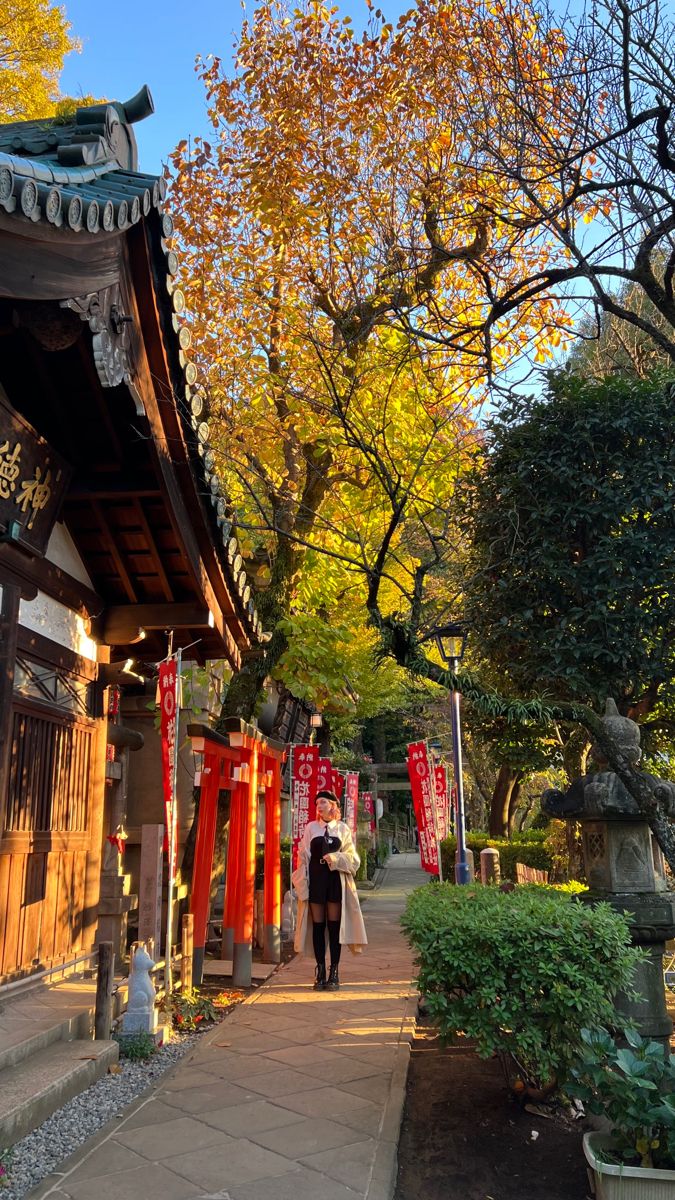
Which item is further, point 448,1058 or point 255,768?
point 255,768

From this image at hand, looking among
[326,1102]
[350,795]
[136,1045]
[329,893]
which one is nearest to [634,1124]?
[326,1102]

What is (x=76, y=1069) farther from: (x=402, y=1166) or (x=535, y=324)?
(x=535, y=324)

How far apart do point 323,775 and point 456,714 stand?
579 cm

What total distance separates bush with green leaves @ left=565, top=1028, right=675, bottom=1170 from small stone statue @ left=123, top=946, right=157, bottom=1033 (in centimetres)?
358

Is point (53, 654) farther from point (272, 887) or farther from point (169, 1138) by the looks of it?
point (272, 887)

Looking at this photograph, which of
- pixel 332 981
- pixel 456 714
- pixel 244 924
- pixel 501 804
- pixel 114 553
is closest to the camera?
pixel 114 553

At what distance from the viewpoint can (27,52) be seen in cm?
1260

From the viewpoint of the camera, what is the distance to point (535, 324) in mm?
10516

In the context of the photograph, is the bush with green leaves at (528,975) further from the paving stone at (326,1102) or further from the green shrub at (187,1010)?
the green shrub at (187,1010)

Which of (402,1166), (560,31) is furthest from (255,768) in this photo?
(560,31)

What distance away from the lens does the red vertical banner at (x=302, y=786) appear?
14.7m

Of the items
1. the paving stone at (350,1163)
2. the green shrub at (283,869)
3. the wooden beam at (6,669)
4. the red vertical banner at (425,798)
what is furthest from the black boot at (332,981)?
the red vertical banner at (425,798)

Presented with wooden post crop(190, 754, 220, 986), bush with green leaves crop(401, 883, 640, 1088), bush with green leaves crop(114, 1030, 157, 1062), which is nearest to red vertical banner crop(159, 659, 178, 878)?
wooden post crop(190, 754, 220, 986)

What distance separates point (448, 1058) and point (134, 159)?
6983mm
